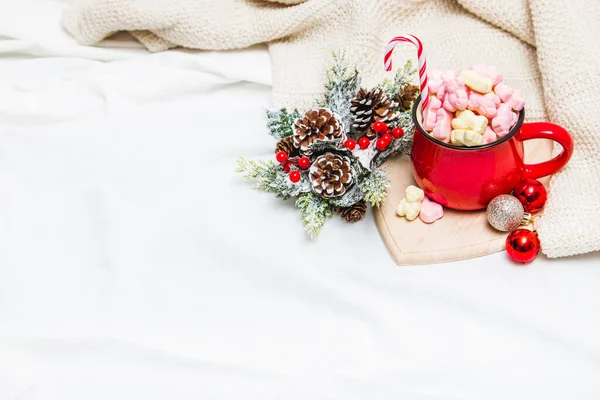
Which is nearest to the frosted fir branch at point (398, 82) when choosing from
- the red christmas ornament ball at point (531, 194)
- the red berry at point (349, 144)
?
the red berry at point (349, 144)

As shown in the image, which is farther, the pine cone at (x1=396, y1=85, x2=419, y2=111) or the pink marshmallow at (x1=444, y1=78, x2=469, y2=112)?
the pine cone at (x1=396, y1=85, x2=419, y2=111)

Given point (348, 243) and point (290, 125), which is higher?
point (290, 125)

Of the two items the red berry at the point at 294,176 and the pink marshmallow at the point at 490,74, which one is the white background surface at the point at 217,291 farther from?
the pink marshmallow at the point at 490,74

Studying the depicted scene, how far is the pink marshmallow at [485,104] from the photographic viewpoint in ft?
2.35

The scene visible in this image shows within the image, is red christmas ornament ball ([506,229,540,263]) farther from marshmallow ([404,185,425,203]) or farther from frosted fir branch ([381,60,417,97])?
frosted fir branch ([381,60,417,97])

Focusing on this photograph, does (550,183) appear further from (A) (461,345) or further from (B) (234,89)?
(B) (234,89)

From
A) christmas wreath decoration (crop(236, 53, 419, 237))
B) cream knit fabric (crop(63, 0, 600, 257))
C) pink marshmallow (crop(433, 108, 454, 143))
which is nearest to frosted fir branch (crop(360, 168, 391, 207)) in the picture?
christmas wreath decoration (crop(236, 53, 419, 237))

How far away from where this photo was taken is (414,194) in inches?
32.0

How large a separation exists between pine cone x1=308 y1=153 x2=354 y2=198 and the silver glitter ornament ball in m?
0.18

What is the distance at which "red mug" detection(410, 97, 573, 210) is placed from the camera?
2.42 ft

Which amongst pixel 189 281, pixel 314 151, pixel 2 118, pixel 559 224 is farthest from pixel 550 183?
pixel 2 118

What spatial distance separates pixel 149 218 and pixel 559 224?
1.79 ft

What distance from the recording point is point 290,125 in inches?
33.8

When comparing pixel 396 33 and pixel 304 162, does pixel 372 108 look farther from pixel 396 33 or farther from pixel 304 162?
pixel 396 33
